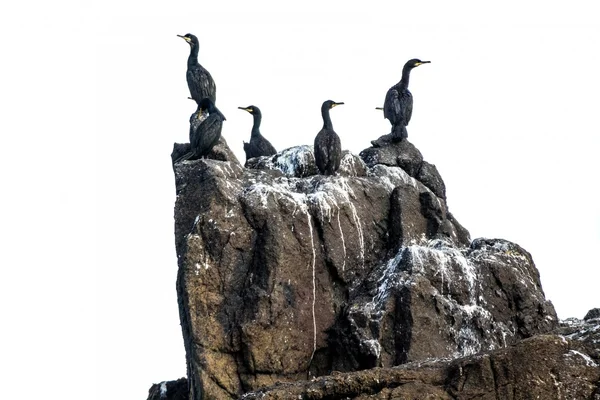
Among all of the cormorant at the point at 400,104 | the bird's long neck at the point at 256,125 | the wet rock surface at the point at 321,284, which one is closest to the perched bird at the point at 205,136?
the wet rock surface at the point at 321,284

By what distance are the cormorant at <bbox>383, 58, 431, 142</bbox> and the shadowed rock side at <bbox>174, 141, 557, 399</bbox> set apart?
9.39 ft

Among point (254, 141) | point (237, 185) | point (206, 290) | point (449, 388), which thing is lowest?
point (449, 388)

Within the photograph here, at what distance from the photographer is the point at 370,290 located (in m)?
16.8

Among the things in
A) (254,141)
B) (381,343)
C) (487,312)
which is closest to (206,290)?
(381,343)

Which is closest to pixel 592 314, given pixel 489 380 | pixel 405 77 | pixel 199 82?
pixel 405 77

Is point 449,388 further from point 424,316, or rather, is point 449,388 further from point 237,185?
point 237,185

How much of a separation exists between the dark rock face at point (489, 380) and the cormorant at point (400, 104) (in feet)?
32.5

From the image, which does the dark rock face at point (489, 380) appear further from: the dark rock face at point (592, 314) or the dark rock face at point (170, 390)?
→ the dark rock face at point (592, 314)

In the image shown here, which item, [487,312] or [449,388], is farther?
[487,312]

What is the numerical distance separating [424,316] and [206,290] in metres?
3.07

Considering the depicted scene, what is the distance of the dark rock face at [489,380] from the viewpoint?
10508 mm

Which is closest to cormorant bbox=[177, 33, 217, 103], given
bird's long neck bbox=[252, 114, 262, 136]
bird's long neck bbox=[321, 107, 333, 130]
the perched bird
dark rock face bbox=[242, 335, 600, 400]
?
bird's long neck bbox=[252, 114, 262, 136]

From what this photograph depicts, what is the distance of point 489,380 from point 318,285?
6.49 m

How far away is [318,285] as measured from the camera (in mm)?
16938
